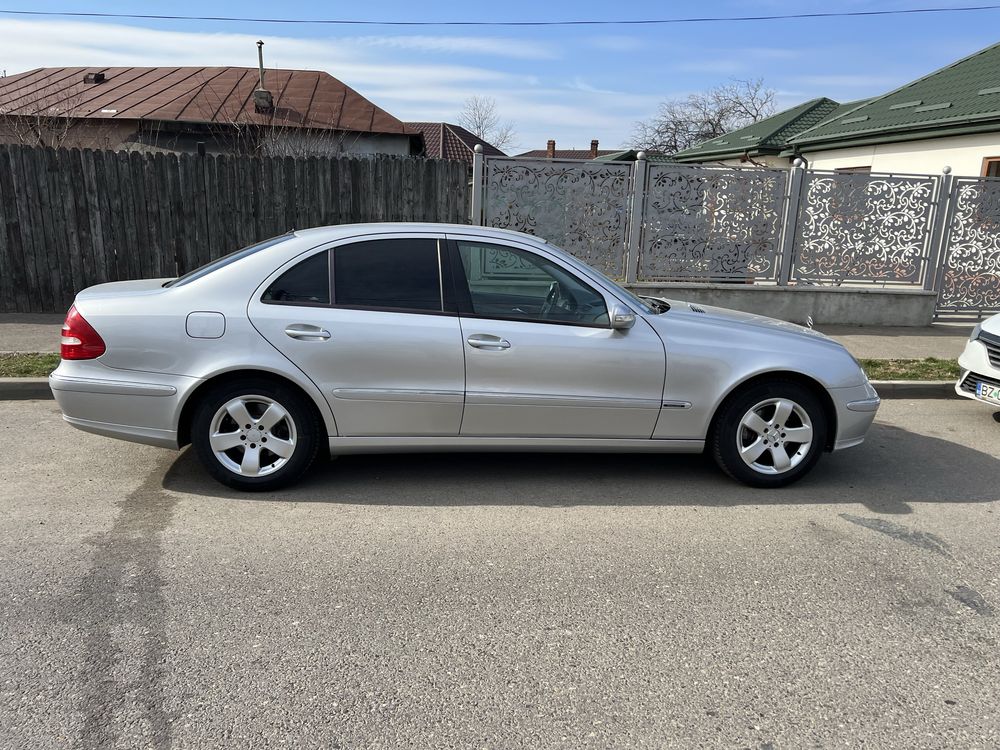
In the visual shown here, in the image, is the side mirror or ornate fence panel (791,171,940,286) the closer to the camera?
the side mirror

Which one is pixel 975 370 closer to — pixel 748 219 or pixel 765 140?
pixel 748 219

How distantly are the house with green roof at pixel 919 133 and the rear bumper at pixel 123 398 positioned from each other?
1271cm

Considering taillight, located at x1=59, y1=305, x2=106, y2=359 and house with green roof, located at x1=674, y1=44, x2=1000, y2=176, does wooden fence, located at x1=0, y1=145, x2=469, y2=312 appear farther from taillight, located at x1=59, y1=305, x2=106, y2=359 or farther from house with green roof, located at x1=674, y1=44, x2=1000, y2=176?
house with green roof, located at x1=674, y1=44, x2=1000, y2=176

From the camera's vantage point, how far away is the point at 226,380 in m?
4.36

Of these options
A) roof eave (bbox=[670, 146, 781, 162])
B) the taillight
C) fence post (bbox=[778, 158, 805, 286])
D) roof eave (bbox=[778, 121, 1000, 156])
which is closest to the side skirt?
the taillight

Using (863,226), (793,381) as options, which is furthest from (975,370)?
(863,226)

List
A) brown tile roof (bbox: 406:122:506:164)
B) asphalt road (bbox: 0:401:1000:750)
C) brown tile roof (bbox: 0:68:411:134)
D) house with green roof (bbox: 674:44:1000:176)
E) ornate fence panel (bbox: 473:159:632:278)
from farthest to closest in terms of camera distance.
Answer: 1. brown tile roof (bbox: 406:122:506:164)
2. brown tile roof (bbox: 0:68:411:134)
3. house with green roof (bbox: 674:44:1000:176)
4. ornate fence panel (bbox: 473:159:632:278)
5. asphalt road (bbox: 0:401:1000:750)

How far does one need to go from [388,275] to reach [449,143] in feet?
106

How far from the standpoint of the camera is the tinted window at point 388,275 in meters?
4.47

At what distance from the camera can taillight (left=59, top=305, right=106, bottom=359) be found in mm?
4309

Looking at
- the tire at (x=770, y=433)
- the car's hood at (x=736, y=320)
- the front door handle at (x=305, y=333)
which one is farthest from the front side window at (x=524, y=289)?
the tire at (x=770, y=433)

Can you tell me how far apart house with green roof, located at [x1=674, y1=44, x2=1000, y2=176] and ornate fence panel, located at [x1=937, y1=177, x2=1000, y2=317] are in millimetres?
2918

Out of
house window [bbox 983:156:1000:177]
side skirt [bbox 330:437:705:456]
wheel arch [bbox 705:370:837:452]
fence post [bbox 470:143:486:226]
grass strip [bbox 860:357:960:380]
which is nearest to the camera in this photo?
side skirt [bbox 330:437:705:456]

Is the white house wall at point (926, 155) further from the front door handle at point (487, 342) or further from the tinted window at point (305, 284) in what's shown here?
the tinted window at point (305, 284)
